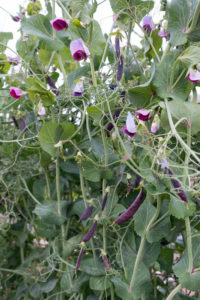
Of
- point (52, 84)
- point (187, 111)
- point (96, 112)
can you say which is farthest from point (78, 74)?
point (187, 111)

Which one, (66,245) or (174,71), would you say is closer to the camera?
(174,71)

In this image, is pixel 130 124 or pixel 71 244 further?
pixel 71 244

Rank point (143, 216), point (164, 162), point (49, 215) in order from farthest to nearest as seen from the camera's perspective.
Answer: point (49, 215) → point (143, 216) → point (164, 162)

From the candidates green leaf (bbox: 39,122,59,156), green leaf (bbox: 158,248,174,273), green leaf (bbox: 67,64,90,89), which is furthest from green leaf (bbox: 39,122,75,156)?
green leaf (bbox: 158,248,174,273)

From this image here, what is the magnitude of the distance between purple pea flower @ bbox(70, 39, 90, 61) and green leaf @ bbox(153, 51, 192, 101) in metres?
0.15

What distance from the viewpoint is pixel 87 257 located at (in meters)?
0.77

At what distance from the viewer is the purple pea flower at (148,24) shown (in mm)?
708

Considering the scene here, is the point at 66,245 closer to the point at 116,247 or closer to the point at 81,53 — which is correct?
the point at 116,247

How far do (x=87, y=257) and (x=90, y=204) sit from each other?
131 millimetres

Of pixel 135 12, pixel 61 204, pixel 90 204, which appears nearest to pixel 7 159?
pixel 61 204

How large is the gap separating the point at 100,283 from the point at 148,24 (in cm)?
54

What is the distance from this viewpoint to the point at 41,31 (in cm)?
81

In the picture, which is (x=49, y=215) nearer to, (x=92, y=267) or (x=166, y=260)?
(x=92, y=267)

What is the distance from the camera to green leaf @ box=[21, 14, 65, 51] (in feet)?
2.57
